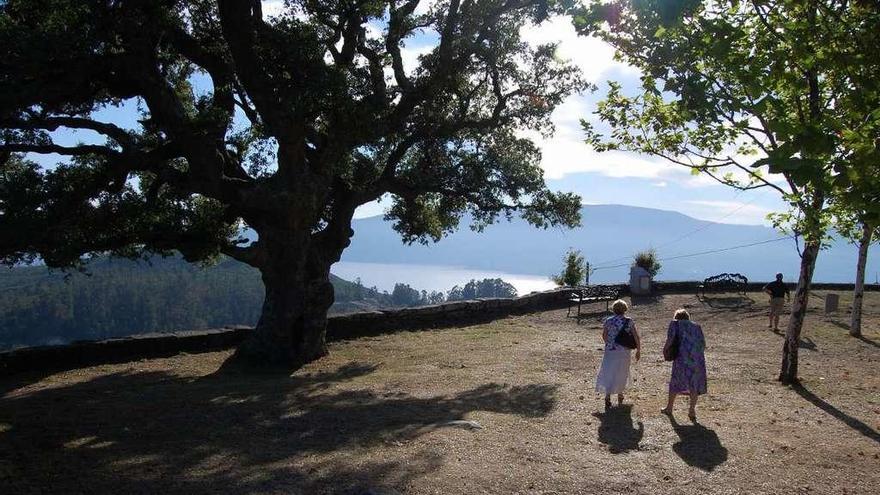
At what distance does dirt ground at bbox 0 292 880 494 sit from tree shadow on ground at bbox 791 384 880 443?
0.13 feet

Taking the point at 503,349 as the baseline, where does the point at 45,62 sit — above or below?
above

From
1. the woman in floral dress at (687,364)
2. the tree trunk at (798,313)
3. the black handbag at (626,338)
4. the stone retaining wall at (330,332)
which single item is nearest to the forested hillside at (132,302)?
the stone retaining wall at (330,332)

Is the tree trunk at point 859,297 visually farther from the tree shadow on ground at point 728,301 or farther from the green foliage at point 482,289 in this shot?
the green foliage at point 482,289

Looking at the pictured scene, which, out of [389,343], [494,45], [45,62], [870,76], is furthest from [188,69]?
[870,76]

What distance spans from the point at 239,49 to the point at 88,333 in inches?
4298

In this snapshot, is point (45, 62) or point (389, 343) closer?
point (45, 62)

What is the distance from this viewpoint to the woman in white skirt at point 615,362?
974 cm

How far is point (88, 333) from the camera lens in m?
104

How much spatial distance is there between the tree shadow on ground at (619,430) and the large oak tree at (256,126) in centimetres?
676

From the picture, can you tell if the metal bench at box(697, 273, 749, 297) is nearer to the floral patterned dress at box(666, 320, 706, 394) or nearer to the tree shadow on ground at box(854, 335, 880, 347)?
the tree shadow on ground at box(854, 335, 880, 347)

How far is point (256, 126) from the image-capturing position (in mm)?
15023

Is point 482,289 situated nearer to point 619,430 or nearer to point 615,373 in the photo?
point 615,373

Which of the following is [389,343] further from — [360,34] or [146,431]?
[146,431]

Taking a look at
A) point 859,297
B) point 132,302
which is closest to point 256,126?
point 859,297
